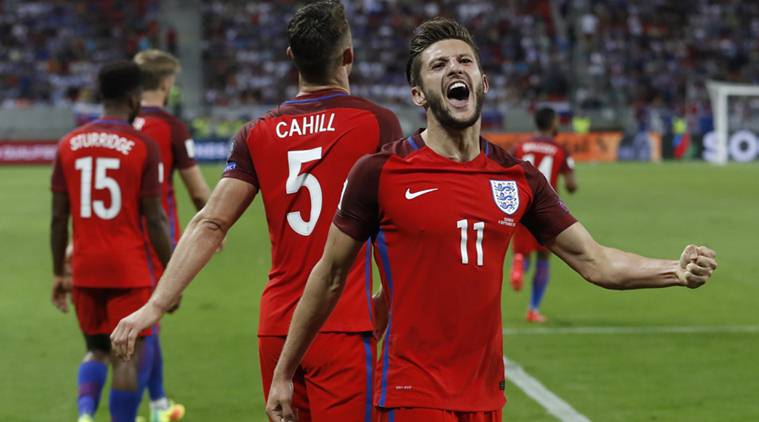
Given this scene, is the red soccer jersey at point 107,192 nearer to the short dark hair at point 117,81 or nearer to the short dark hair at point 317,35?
the short dark hair at point 117,81

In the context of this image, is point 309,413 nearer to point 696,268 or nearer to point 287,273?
point 287,273

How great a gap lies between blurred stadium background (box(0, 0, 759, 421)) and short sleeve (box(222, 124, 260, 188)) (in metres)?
3.55

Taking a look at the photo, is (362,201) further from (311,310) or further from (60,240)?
(60,240)

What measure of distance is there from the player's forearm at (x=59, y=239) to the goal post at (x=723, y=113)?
32874mm

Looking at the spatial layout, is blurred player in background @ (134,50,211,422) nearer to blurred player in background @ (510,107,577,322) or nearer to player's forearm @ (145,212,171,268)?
player's forearm @ (145,212,171,268)

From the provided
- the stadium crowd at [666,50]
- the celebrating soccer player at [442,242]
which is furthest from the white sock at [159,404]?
the stadium crowd at [666,50]

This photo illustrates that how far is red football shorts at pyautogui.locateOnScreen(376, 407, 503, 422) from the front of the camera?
11.9ft

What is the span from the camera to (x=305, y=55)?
4457 millimetres

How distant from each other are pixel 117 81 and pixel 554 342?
5.24m

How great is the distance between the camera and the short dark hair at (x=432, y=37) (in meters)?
3.79

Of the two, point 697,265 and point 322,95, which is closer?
point 697,265

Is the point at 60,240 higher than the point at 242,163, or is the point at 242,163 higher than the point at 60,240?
the point at 242,163

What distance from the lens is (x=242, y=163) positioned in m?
4.42

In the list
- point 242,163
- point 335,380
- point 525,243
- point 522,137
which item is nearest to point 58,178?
point 242,163
